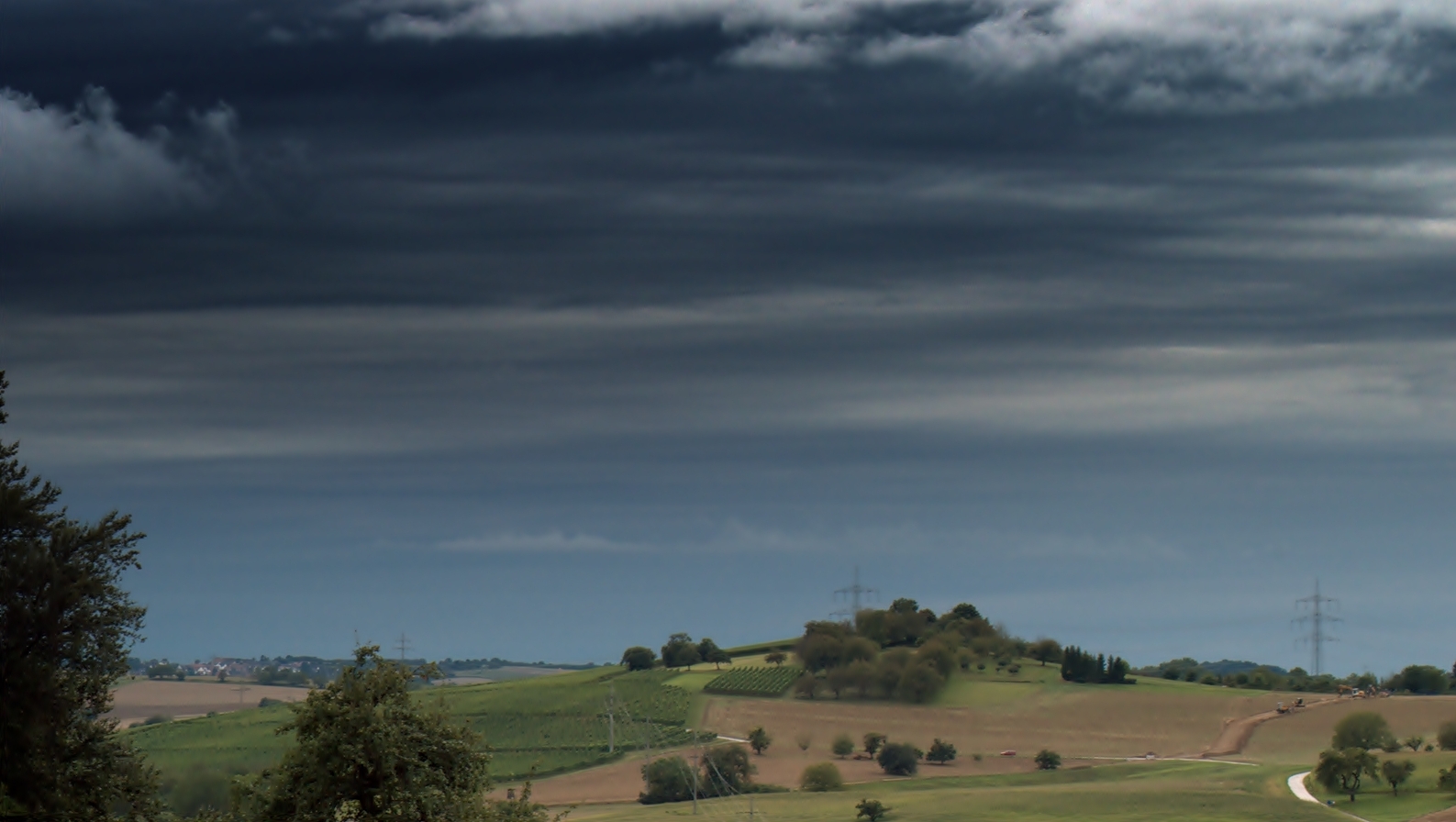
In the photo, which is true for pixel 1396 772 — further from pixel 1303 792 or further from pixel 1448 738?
pixel 1448 738

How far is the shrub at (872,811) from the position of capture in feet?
534

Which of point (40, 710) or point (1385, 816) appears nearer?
point (40, 710)

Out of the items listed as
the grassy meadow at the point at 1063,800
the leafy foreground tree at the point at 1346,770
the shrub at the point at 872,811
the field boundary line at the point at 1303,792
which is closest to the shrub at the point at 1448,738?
the field boundary line at the point at 1303,792

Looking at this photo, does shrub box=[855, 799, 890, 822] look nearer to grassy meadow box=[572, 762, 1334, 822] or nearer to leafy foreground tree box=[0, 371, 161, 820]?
grassy meadow box=[572, 762, 1334, 822]

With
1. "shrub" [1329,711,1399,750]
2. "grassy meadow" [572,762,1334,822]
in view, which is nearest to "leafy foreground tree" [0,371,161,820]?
"grassy meadow" [572,762,1334,822]

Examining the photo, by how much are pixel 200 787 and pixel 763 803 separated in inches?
3332

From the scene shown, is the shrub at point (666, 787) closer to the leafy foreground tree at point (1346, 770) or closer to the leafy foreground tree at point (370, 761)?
the leafy foreground tree at point (1346, 770)

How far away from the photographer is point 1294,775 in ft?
602

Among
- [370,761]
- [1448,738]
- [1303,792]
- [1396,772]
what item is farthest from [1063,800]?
[370,761]

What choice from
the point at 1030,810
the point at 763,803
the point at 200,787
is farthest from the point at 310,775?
the point at 763,803

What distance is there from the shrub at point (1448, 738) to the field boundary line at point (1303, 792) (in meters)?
21.5

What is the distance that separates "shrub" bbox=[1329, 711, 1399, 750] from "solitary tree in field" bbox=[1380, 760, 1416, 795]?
19.3 m

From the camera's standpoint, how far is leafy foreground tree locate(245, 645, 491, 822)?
123 feet

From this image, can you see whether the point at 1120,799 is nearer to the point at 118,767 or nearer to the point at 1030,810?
the point at 1030,810
